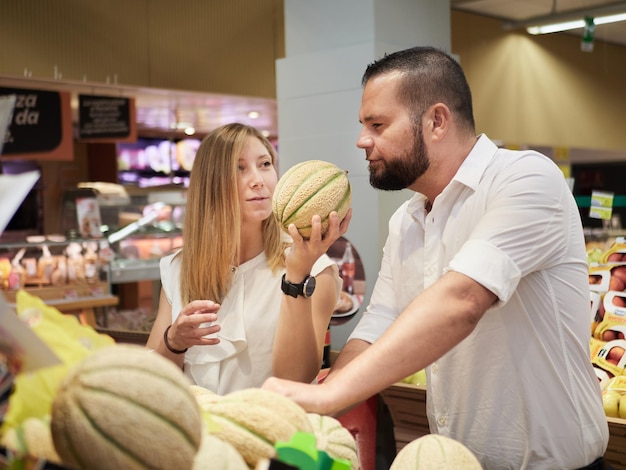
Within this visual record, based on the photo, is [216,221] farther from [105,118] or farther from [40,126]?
[105,118]

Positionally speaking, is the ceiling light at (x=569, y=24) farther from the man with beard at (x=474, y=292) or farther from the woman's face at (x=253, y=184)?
the man with beard at (x=474, y=292)

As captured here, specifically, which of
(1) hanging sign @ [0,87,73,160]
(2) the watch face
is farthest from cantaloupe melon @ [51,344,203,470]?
(1) hanging sign @ [0,87,73,160]

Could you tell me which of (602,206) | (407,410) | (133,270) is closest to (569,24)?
(602,206)

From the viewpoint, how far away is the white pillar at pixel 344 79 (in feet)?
15.7

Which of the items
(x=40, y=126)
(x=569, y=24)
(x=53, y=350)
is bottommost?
(x=53, y=350)

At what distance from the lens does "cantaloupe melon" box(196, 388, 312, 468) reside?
1050 millimetres

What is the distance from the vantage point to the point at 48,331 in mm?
965

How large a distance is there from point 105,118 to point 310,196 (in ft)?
20.6

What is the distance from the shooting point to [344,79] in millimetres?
4926

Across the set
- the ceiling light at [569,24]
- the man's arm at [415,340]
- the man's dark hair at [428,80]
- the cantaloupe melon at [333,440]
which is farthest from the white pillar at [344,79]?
the cantaloupe melon at [333,440]

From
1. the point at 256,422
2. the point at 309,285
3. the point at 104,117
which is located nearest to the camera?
the point at 256,422

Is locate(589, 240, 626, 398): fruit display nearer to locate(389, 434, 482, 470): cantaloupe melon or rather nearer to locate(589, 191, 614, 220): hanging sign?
locate(589, 191, 614, 220): hanging sign

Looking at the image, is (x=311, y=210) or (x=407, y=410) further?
(x=407, y=410)

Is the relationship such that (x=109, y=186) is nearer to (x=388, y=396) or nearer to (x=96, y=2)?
(x=96, y=2)
